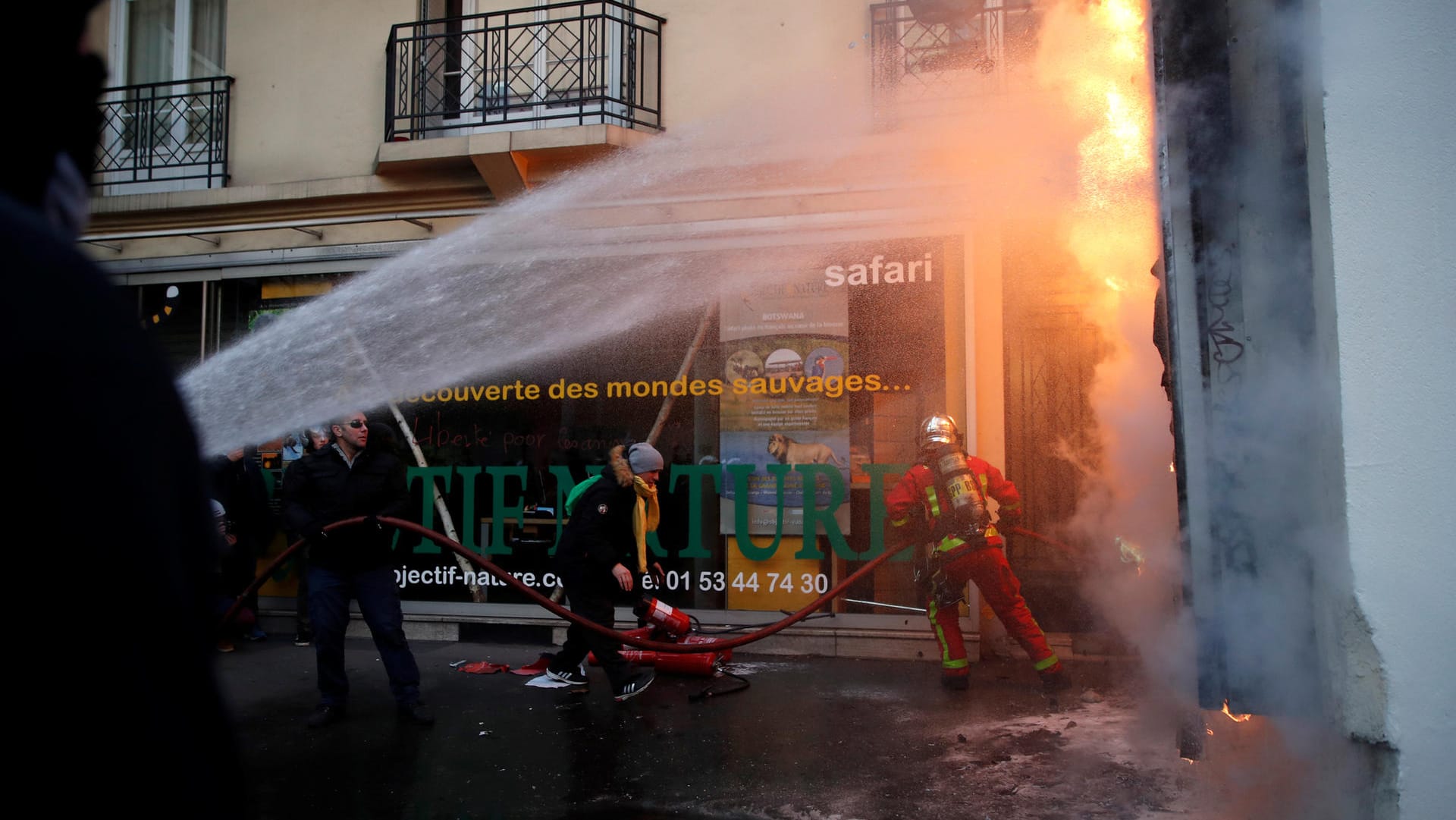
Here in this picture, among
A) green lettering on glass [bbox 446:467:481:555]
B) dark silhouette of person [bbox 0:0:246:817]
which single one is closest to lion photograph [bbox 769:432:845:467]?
green lettering on glass [bbox 446:467:481:555]

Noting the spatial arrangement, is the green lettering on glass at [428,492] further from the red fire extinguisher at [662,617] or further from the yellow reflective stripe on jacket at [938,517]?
the yellow reflective stripe on jacket at [938,517]

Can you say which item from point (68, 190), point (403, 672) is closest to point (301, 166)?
point (403, 672)

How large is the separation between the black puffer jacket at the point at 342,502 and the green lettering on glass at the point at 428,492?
2604 mm

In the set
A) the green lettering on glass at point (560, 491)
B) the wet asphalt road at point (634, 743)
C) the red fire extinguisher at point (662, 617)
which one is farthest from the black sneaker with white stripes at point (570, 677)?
the green lettering on glass at point (560, 491)

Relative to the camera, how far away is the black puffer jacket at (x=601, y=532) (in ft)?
20.2

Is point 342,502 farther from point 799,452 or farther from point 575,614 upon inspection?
point 799,452

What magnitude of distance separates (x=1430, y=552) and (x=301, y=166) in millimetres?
9226

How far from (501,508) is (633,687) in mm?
2909

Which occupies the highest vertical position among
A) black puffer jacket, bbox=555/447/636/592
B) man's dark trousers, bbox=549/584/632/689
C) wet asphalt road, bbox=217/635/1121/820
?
black puffer jacket, bbox=555/447/636/592

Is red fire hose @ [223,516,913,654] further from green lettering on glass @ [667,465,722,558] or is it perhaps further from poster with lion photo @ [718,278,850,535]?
green lettering on glass @ [667,465,722,558]

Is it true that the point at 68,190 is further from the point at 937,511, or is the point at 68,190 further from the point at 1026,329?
the point at 1026,329

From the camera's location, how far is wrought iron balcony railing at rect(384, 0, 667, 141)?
27.4ft

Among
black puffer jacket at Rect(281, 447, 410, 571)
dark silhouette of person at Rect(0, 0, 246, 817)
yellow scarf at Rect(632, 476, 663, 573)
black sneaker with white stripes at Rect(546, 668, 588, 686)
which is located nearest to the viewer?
dark silhouette of person at Rect(0, 0, 246, 817)

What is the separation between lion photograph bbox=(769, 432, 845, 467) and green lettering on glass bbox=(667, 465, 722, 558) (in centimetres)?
52
